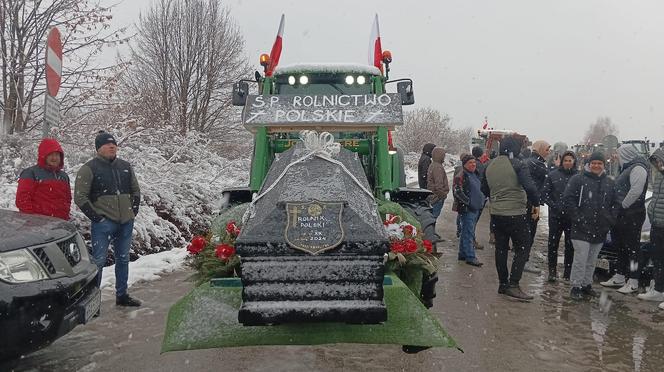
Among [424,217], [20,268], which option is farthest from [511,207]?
[20,268]

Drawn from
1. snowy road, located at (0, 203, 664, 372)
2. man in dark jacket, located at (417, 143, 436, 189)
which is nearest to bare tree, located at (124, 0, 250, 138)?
man in dark jacket, located at (417, 143, 436, 189)

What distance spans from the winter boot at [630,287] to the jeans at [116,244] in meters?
5.91

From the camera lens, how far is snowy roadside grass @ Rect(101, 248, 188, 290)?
6.41 metres

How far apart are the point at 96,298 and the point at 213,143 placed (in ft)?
49.3

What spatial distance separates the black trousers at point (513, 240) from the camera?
6.01 meters

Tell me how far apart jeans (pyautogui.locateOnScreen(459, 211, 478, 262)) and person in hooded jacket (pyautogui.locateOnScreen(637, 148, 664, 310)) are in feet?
7.80

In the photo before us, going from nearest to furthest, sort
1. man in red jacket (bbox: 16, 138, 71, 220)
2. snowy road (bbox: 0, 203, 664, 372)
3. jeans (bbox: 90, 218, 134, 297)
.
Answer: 1. snowy road (bbox: 0, 203, 664, 372)
2. man in red jacket (bbox: 16, 138, 71, 220)
3. jeans (bbox: 90, 218, 134, 297)

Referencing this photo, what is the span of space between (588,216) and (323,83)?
3525 mm

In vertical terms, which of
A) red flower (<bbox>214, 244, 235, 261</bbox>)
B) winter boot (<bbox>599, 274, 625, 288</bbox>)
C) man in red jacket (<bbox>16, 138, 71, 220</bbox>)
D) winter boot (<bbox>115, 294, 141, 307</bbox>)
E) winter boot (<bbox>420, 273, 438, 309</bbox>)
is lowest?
winter boot (<bbox>599, 274, 625, 288</bbox>)

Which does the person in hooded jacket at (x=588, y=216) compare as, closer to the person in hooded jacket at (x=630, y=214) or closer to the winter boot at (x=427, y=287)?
the person in hooded jacket at (x=630, y=214)

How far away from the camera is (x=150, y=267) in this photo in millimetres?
7082

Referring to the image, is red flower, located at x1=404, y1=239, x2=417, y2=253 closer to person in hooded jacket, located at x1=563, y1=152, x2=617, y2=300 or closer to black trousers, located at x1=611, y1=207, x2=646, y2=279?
person in hooded jacket, located at x1=563, y1=152, x2=617, y2=300

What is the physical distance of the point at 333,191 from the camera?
3.14 meters

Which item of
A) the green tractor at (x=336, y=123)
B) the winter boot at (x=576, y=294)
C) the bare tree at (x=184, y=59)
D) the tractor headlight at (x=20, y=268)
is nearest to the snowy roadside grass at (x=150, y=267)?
the green tractor at (x=336, y=123)
